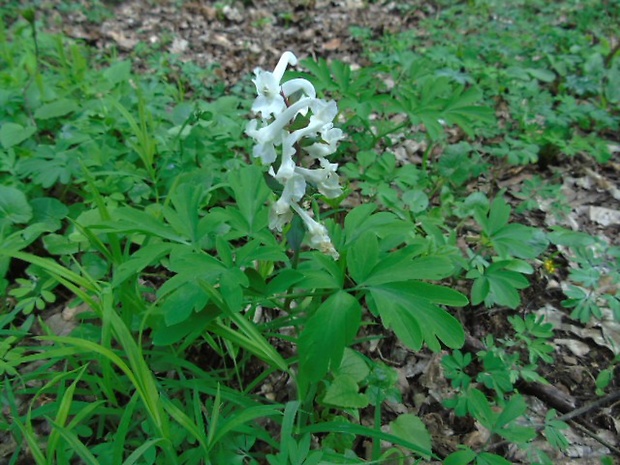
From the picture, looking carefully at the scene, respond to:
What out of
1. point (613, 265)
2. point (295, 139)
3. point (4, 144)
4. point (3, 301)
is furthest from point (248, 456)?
point (4, 144)

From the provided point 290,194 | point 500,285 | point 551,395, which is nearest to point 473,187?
point 500,285

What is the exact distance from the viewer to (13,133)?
2.51 m

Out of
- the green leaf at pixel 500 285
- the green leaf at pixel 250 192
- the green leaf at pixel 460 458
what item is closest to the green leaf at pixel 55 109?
the green leaf at pixel 250 192

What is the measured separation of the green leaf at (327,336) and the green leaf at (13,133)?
2254 mm

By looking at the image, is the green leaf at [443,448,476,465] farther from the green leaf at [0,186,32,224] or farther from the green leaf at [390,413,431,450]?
the green leaf at [0,186,32,224]

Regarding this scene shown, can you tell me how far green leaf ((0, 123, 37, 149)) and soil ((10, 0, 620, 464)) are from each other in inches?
73.8

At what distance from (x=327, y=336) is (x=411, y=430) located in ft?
2.25

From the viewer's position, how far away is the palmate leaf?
1.17 metres

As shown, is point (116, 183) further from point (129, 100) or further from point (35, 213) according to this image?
point (129, 100)

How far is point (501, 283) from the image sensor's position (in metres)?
1.68

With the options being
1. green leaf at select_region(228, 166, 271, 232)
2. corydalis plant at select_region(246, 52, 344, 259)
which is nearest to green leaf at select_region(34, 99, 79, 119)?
green leaf at select_region(228, 166, 271, 232)

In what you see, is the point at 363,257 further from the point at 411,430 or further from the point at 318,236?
the point at 411,430

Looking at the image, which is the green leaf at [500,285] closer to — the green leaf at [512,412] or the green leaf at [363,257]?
the green leaf at [512,412]

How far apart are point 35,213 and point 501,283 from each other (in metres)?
2.26
